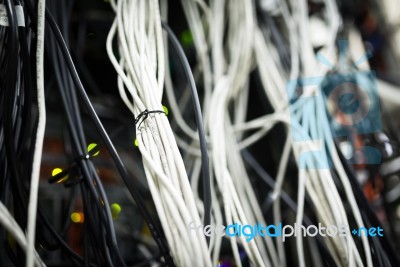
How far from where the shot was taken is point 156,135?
37 cm

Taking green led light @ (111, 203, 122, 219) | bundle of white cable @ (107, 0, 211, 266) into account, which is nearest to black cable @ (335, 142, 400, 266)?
bundle of white cable @ (107, 0, 211, 266)

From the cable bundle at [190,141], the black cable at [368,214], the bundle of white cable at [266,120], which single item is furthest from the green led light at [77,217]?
the black cable at [368,214]

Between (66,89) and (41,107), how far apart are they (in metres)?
0.08

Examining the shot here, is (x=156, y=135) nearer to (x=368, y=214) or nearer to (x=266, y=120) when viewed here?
(x=266, y=120)

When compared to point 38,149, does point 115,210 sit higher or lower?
lower

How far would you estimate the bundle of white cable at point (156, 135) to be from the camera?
32 cm

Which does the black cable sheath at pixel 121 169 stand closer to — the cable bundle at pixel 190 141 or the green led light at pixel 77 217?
the cable bundle at pixel 190 141

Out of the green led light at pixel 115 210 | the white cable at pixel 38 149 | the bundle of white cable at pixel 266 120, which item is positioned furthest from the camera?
the green led light at pixel 115 210

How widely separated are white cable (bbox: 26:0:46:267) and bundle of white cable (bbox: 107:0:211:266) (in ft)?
0.31

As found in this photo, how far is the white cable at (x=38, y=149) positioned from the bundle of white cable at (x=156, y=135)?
10 cm

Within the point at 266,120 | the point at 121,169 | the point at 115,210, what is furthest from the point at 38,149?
the point at 266,120

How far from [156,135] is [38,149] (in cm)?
14

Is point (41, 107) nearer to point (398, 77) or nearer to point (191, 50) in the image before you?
point (191, 50)

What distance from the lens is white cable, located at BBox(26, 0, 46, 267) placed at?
0.29 m
